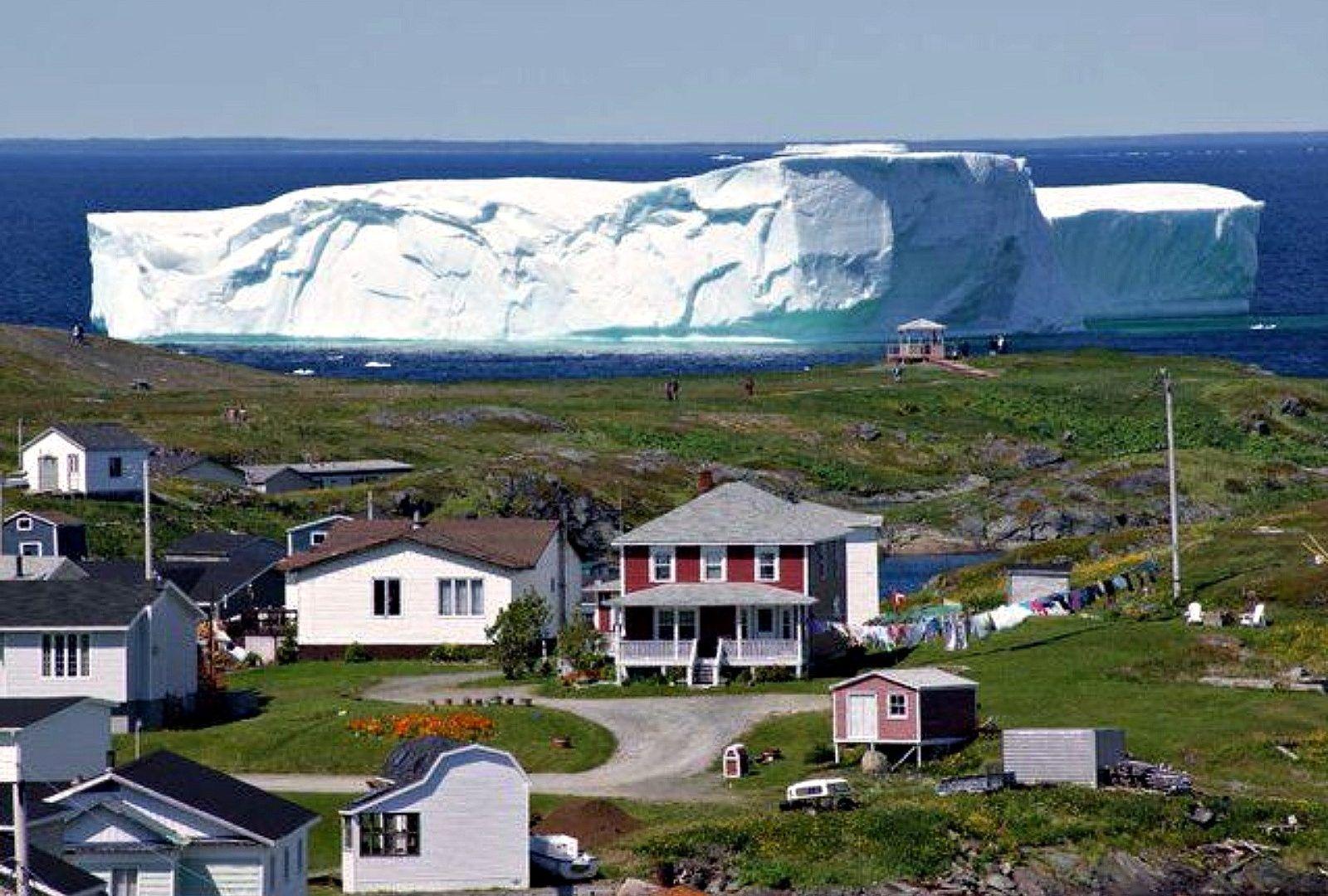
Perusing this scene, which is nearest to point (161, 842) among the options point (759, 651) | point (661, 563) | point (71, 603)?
point (71, 603)

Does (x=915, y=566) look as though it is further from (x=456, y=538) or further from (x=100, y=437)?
(x=456, y=538)

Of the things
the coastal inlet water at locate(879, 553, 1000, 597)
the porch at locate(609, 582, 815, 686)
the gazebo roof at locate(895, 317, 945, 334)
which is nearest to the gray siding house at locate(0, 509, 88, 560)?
the porch at locate(609, 582, 815, 686)

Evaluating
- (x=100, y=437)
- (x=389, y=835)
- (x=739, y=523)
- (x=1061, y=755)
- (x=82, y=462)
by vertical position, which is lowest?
(x=389, y=835)

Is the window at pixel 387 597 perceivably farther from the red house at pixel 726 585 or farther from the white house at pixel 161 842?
the white house at pixel 161 842

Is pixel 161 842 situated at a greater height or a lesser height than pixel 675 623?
greater

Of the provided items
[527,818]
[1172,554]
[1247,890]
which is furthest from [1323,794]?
[1172,554]

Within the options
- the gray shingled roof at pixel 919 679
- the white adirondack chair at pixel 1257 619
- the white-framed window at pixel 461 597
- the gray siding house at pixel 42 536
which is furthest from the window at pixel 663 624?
the gray siding house at pixel 42 536

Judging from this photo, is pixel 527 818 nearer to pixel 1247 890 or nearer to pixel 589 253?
pixel 1247 890

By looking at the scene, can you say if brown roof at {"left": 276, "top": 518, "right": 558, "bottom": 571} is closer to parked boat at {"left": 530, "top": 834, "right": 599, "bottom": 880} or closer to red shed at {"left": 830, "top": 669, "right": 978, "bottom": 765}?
red shed at {"left": 830, "top": 669, "right": 978, "bottom": 765}
